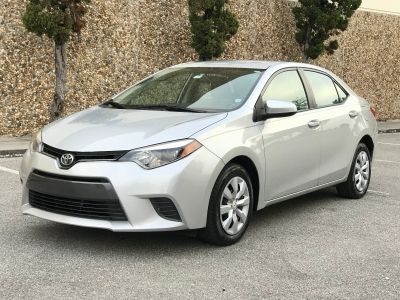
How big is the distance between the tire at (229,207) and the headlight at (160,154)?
0.41m

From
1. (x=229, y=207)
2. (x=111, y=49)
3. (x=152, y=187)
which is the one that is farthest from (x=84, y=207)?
(x=111, y=49)

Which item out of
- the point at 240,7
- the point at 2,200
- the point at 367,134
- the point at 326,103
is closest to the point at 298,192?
the point at 326,103

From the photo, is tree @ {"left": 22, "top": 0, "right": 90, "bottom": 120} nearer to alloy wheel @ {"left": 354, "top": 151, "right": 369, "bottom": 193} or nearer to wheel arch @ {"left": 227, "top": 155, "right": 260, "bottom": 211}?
alloy wheel @ {"left": 354, "top": 151, "right": 369, "bottom": 193}

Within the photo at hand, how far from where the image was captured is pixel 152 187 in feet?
14.3

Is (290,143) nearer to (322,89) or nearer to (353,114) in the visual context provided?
(322,89)

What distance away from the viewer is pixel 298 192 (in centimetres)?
577

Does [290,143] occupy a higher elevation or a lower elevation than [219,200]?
higher

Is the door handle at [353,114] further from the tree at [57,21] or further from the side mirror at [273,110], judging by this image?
the tree at [57,21]

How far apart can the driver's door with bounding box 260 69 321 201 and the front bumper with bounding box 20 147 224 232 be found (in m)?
0.83

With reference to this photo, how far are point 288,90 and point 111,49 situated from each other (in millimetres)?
7845

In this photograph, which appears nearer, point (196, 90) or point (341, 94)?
point (196, 90)

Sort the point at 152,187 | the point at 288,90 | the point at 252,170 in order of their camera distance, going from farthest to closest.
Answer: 1. the point at 288,90
2. the point at 252,170
3. the point at 152,187

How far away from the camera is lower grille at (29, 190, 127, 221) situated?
439 cm

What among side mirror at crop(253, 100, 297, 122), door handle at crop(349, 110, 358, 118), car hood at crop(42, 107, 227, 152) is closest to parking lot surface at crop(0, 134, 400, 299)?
car hood at crop(42, 107, 227, 152)
